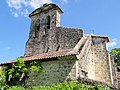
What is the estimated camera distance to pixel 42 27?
19.1m

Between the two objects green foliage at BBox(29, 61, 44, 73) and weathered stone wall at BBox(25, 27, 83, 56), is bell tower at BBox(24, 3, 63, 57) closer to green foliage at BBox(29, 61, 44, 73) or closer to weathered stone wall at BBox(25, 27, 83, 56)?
weathered stone wall at BBox(25, 27, 83, 56)

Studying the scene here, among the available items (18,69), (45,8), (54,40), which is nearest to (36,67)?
(18,69)

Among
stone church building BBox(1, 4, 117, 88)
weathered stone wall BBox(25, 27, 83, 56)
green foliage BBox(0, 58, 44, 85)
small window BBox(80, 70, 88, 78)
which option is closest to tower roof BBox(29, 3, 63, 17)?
stone church building BBox(1, 4, 117, 88)

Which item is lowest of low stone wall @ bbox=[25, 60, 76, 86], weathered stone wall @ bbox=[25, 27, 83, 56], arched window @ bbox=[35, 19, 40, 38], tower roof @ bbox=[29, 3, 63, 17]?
low stone wall @ bbox=[25, 60, 76, 86]

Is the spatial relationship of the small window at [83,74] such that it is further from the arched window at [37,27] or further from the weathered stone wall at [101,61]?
the arched window at [37,27]

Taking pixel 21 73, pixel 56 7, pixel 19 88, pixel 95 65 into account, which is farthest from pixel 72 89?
pixel 56 7

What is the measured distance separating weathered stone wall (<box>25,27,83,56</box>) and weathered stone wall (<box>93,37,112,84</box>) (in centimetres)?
204

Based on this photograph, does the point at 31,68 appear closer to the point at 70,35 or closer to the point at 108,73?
the point at 70,35

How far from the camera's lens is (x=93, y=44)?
56.0ft

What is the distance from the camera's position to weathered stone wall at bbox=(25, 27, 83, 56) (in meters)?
16.5

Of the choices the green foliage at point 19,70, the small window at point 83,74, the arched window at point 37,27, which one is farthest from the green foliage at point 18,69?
the arched window at point 37,27

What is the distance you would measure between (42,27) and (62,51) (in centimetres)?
531

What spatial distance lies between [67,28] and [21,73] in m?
6.11

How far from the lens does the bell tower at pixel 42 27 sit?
1824cm
